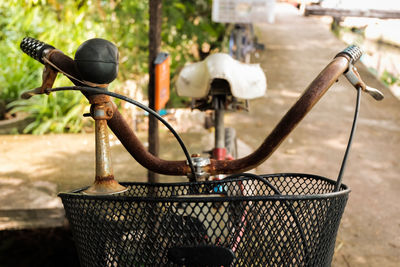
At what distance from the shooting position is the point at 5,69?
240 inches

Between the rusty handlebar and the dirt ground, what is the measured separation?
2.06 m

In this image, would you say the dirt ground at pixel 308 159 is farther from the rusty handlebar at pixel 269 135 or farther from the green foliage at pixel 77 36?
the rusty handlebar at pixel 269 135

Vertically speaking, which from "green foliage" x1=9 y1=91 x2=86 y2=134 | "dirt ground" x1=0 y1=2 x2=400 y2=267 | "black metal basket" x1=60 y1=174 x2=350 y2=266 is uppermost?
"black metal basket" x1=60 y1=174 x2=350 y2=266

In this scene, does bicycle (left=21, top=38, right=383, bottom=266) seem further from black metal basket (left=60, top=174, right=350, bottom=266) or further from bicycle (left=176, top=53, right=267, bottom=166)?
bicycle (left=176, top=53, right=267, bottom=166)

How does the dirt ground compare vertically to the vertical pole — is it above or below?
below

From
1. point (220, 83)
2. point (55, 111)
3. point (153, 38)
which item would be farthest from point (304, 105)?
point (55, 111)

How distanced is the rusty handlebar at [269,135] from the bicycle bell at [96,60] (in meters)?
0.04

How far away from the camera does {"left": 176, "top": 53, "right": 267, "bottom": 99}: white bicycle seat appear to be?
2.55 metres

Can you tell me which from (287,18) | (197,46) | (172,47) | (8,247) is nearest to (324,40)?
(287,18)

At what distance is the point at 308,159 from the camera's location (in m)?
4.98

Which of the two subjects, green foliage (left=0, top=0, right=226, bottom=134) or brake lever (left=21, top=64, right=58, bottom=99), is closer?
brake lever (left=21, top=64, right=58, bottom=99)

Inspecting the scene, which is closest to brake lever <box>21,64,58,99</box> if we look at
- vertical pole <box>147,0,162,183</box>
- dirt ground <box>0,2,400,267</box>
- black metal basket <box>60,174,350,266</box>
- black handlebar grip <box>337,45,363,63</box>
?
black metal basket <box>60,174,350,266</box>

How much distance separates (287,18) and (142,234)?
15.8 metres

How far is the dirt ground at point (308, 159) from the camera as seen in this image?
11.3 ft
